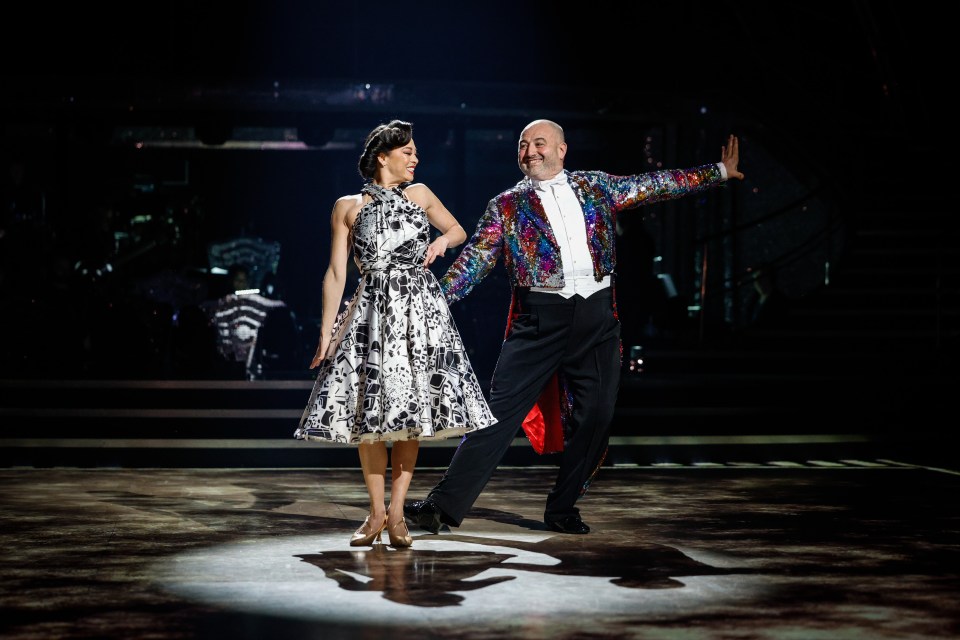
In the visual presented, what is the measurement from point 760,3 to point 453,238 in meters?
10.8

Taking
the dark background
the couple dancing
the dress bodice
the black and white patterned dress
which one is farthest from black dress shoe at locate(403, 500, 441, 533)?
the dark background

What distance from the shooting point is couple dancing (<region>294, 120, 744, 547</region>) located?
5.20 meters

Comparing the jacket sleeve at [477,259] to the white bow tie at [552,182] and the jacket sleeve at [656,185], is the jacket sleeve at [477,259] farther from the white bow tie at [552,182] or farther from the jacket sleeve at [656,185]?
the jacket sleeve at [656,185]

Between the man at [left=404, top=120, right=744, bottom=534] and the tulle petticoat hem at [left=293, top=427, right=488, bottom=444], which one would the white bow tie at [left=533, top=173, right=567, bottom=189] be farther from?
the tulle petticoat hem at [left=293, top=427, right=488, bottom=444]

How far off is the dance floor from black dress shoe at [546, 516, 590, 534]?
0.21 feet

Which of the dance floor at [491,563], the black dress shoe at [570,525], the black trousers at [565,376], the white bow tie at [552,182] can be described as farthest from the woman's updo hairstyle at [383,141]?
the black dress shoe at [570,525]

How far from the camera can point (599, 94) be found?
50.6 feet

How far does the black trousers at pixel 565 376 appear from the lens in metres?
5.62

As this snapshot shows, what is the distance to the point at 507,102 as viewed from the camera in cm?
1569

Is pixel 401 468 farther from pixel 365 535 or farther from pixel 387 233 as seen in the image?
pixel 387 233

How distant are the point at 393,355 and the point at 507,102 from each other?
35.6 feet

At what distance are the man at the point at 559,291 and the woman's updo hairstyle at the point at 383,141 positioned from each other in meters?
0.53

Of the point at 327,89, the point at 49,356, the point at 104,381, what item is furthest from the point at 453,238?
the point at 327,89

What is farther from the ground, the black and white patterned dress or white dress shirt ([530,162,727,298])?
white dress shirt ([530,162,727,298])
